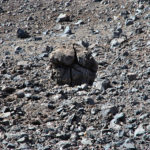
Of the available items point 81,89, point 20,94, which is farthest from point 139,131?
point 20,94

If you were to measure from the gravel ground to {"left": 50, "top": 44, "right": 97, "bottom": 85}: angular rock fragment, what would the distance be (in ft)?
0.45

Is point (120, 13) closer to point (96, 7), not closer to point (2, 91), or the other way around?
point (96, 7)

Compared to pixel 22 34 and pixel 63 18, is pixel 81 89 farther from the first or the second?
pixel 63 18

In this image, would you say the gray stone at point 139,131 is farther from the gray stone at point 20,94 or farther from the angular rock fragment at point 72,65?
the gray stone at point 20,94

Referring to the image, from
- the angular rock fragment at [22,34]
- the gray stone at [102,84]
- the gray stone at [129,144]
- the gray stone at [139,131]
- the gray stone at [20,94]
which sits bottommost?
the gray stone at [129,144]

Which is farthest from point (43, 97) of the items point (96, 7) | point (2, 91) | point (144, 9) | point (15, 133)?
point (96, 7)

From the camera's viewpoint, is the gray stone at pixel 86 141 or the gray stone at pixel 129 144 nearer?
the gray stone at pixel 129 144

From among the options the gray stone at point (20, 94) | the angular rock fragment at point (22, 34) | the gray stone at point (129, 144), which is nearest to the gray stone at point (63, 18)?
the angular rock fragment at point (22, 34)

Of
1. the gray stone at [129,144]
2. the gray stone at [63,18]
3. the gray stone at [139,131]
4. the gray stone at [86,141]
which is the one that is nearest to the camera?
the gray stone at [129,144]

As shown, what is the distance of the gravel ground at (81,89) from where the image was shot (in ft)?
17.9

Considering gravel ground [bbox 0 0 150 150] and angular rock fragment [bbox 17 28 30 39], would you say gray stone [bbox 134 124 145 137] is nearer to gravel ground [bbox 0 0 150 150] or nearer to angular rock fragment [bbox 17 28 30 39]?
gravel ground [bbox 0 0 150 150]

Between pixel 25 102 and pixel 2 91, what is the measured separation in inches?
26.9

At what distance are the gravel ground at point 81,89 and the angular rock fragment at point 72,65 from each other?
0.45ft

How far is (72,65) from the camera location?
23.3 ft
